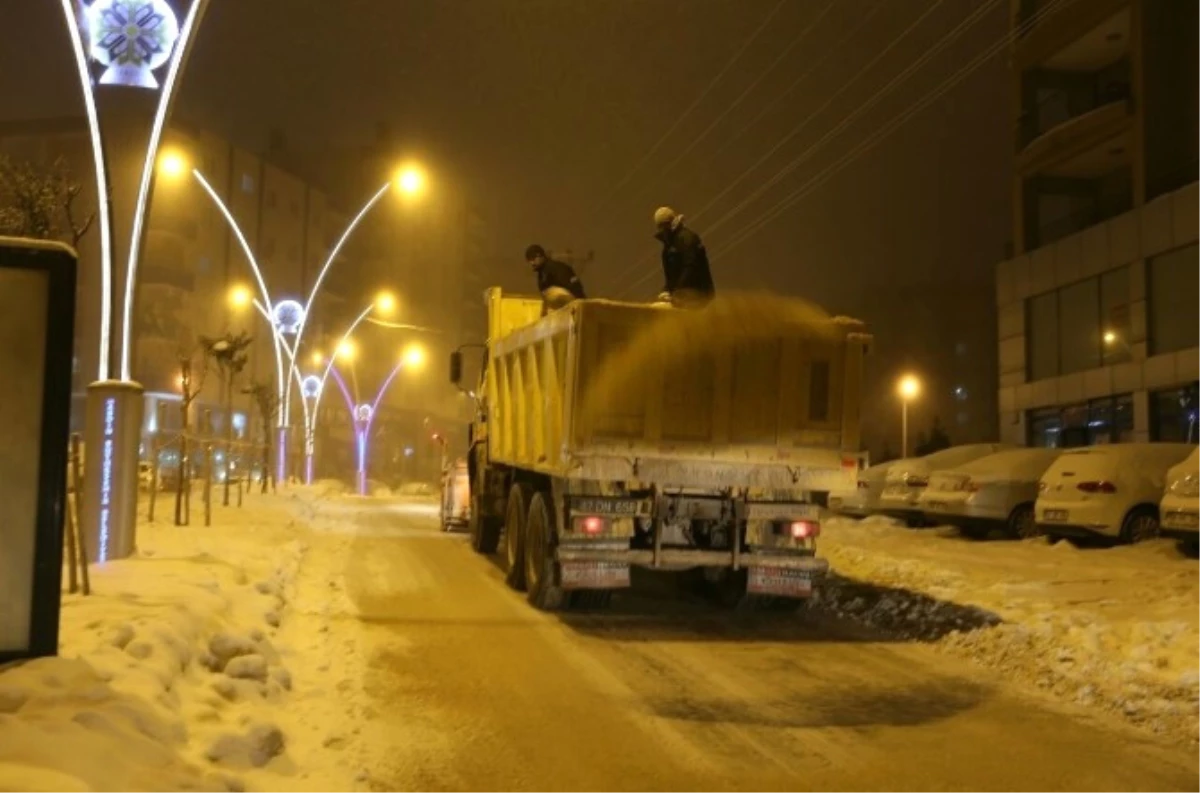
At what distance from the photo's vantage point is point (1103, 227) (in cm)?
3127

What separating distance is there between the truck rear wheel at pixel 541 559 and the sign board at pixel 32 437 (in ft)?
18.6

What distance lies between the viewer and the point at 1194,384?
27.2 meters

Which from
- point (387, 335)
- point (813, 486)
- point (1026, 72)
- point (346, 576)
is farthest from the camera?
point (387, 335)

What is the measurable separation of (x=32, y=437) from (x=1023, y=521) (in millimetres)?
16195

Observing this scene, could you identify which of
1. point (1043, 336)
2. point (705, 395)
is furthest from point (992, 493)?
point (1043, 336)

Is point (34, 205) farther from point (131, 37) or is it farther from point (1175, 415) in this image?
point (1175, 415)

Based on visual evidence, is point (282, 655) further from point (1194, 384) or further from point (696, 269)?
point (1194, 384)

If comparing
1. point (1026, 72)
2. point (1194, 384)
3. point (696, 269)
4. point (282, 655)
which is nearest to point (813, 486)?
point (696, 269)

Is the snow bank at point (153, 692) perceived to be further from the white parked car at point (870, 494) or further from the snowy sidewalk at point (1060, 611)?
the white parked car at point (870, 494)

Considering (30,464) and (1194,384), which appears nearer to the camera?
(30,464)

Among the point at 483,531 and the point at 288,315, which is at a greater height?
the point at 288,315

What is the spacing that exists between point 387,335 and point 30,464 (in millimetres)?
86715

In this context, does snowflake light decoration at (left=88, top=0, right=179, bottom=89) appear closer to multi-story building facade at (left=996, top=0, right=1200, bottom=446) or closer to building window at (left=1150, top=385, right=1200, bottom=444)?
building window at (left=1150, top=385, right=1200, bottom=444)

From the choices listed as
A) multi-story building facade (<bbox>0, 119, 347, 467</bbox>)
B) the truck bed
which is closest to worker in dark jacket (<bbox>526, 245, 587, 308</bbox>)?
the truck bed
